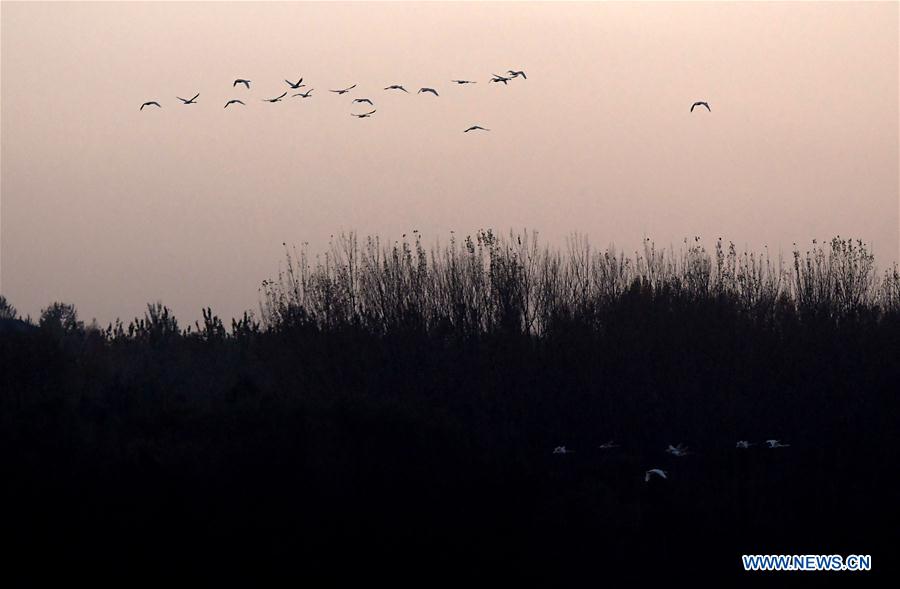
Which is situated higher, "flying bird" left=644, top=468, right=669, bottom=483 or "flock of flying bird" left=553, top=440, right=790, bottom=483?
"flock of flying bird" left=553, top=440, right=790, bottom=483

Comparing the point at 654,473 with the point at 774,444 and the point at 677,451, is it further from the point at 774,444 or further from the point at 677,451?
the point at 774,444

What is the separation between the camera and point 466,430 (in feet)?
67.3

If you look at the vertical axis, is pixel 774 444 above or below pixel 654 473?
above

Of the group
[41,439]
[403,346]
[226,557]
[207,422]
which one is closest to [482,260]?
[403,346]

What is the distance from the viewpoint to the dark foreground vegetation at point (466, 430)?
591 inches

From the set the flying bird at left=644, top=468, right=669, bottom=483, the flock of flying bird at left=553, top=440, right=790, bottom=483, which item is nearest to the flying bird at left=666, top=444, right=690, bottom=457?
the flock of flying bird at left=553, top=440, right=790, bottom=483

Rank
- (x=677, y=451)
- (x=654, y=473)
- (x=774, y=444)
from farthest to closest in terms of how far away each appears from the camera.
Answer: (x=774, y=444) → (x=677, y=451) → (x=654, y=473)

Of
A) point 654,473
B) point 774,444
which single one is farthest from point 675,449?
point 774,444

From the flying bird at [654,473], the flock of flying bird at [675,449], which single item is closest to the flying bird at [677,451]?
the flock of flying bird at [675,449]

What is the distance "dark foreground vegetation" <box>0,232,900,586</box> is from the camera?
15.0 m

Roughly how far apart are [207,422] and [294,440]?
184cm

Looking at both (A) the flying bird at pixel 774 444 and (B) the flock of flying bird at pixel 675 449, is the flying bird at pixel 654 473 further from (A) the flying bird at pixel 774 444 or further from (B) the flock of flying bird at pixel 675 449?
(A) the flying bird at pixel 774 444


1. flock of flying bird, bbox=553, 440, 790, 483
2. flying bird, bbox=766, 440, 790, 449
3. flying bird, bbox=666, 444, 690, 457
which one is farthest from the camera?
flying bird, bbox=766, 440, 790, 449

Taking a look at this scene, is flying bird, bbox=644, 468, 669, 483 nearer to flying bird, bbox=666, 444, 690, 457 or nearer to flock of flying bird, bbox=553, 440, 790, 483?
flock of flying bird, bbox=553, 440, 790, 483
